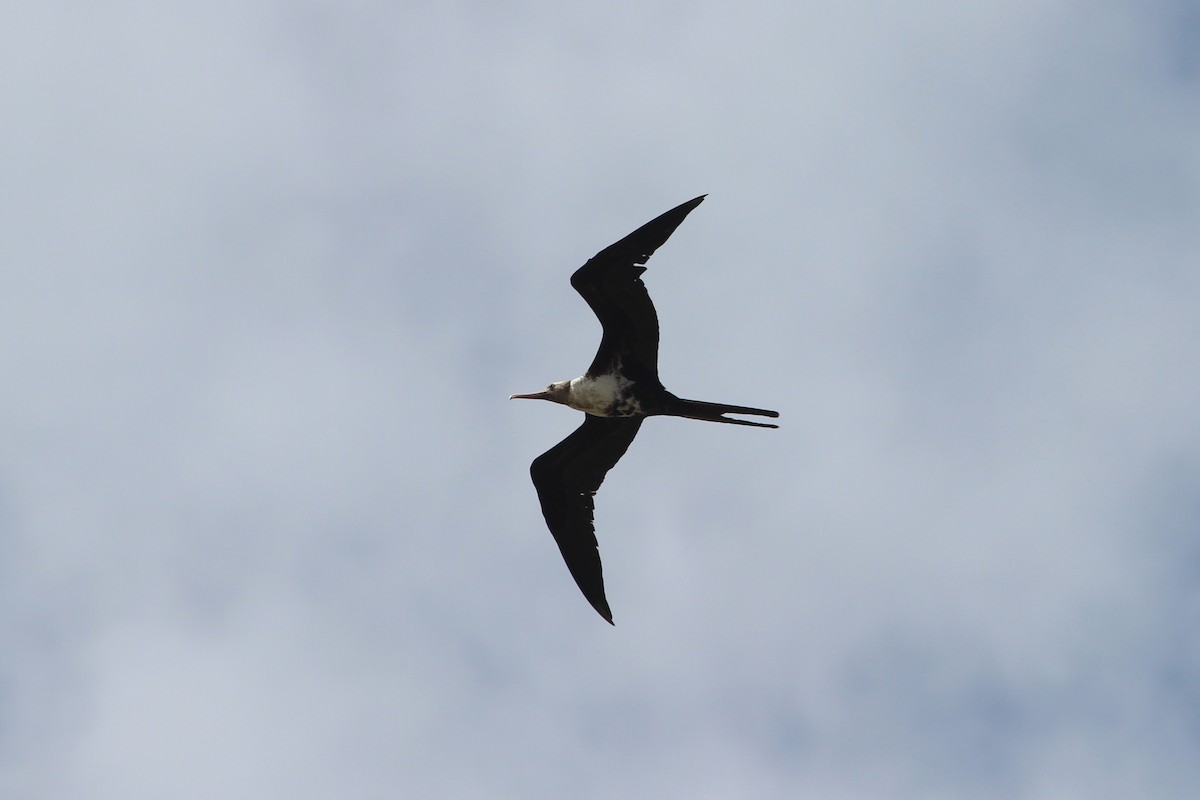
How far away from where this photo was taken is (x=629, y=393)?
591 inches

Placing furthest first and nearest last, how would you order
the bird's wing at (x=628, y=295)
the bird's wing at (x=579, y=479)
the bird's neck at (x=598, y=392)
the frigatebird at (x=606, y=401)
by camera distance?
the bird's wing at (x=579, y=479)
the bird's neck at (x=598, y=392)
the frigatebird at (x=606, y=401)
the bird's wing at (x=628, y=295)

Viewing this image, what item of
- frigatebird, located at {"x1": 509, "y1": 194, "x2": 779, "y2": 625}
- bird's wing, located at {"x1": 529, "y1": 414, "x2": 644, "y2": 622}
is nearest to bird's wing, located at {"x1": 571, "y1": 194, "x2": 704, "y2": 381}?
frigatebird, located at {"x1": 509, "y1": 194, "x2": 779, "y2": 625}

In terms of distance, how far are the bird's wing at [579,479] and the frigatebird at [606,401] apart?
0.01 m

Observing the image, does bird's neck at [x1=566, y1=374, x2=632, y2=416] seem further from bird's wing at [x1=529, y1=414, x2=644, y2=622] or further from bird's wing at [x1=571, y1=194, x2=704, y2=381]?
bird's wing at [x1=529, y1=414, x2=644, y2=622]

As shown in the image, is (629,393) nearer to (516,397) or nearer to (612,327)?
(612,327)

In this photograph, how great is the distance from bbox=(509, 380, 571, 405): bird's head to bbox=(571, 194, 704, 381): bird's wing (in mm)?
562

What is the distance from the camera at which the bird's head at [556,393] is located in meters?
15.7

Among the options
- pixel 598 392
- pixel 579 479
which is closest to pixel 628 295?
pixel 598 392

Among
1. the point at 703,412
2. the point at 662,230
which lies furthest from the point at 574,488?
the point at 662,230

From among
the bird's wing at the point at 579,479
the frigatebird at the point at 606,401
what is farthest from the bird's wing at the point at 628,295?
the bird's wing at the point at 579,479

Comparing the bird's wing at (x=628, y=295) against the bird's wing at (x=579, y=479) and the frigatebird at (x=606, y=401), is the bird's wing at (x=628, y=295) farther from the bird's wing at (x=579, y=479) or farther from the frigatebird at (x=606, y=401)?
the bird's wing at (x=579, y=479)

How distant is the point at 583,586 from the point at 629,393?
7.07 ft

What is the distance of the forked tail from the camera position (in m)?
14.3

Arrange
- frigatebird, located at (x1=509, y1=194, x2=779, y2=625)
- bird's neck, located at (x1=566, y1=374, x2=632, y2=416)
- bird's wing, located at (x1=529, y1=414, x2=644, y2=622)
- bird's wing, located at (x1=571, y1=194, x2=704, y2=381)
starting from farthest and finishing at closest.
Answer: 1. bird's wing, located at (x1=529, y1=414, x2=644, y2=622)
2. bird's neck, located at (x1=566, y1=374, x2=632, y2=416)
3. frigatebird, located at (x1=509, y1=194, x2=779, y2=625)
4. bird's wing, located at (x1=571, y1=194, x2=704, y2=381)
